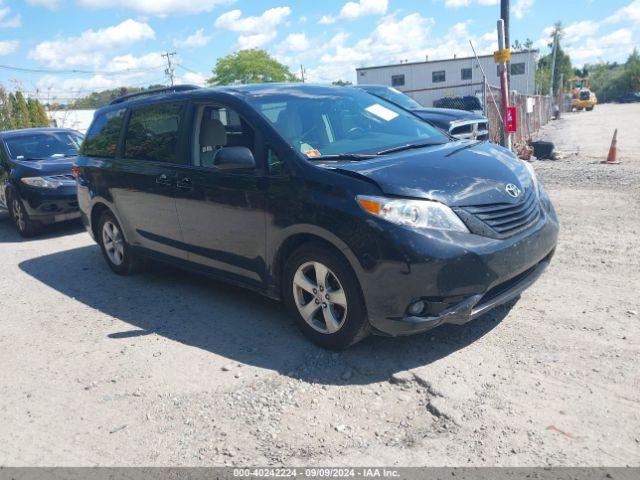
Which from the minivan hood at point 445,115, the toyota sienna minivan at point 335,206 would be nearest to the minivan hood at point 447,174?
the toyota sienna minivan at point 335,206

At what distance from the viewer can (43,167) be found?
898 centimetres

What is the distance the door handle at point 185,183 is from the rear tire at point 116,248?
146cm

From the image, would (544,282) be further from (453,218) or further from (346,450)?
(346,450)

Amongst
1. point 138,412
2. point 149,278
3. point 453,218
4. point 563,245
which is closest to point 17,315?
point 149,278

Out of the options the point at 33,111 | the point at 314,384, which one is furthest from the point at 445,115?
the point at 33,111

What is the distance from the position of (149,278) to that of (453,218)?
12.8 ft

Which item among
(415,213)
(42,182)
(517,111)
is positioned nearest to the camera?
(415,213)

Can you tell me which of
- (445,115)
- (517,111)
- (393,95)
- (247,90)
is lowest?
(517,111)

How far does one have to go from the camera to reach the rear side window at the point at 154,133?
4.98 m

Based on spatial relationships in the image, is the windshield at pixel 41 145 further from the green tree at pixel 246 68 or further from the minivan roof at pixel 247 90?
the green tree at pixel 246 68

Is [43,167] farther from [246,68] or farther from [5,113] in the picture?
[246,68]

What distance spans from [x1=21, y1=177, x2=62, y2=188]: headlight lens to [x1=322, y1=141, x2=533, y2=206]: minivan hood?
6.63 meters

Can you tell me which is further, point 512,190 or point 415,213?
point 512,190

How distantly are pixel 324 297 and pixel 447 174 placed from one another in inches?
46.5
